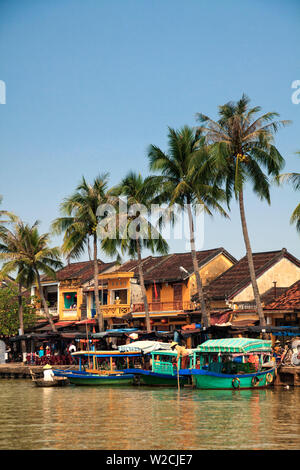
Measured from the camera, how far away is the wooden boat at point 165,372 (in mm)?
37031

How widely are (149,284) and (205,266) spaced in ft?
16.5

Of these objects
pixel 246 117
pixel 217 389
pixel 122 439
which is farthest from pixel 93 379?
pixel 122 439

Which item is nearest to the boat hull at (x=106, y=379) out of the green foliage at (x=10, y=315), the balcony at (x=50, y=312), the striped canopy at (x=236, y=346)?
the striped canopy at (x=236, y=346)

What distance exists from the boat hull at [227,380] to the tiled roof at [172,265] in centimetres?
2159

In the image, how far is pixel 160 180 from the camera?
155 feet

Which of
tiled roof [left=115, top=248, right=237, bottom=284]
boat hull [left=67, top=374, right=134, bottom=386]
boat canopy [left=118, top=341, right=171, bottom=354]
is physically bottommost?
boat hull [left=67, top=374, right=134, bottom=386]

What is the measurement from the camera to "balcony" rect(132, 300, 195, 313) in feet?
180

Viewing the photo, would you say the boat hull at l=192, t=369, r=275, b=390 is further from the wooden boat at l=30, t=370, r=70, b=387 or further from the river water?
the wooden boat at l=30, t=370, r=70, b=387

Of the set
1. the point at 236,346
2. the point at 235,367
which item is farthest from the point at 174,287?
the point at 236,346

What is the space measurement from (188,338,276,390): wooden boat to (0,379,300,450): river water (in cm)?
54

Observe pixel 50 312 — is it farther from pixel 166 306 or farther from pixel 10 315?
pixel 166 306

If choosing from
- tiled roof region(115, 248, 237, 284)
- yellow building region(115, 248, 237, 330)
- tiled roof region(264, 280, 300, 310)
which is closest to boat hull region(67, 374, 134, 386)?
tiled roof region(264, 280, 300, 310)

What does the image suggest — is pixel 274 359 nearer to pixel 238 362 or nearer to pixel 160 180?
pixel 238 362

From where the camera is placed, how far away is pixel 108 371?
134 ft
